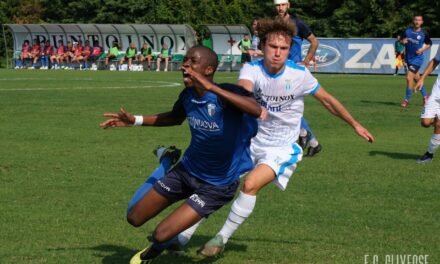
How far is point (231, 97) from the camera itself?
5.62 meters

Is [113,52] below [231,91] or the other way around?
below

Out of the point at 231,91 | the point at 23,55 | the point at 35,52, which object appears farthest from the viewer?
the point at 23,55

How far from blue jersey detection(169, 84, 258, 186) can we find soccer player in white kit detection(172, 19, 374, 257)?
1.23 ft

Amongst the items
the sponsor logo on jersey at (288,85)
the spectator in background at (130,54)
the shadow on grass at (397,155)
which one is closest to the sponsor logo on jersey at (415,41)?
the shadow on grass at (397,155)

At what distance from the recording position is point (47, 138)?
1400cm

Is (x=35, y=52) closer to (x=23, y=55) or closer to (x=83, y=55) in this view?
(x=23, y=55)

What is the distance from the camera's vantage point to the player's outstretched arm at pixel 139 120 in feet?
20.7

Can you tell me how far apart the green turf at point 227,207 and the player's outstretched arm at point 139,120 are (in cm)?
106

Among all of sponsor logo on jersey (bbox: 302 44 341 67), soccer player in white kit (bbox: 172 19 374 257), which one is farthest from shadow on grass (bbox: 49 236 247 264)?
sponsor logo on jersey (bbox: 302 44 341 67)

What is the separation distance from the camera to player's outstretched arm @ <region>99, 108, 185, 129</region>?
631cm

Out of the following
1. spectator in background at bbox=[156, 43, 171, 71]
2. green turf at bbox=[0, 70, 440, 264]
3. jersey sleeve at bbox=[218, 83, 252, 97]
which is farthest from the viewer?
spectator in background at bbox=[156, 43, 171, 71]

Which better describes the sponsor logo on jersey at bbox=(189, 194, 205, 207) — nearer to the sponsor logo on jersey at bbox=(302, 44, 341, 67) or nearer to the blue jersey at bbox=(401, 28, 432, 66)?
the blue jersey at bbox=(401, 28, 432, 66)

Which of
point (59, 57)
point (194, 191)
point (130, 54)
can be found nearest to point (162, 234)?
point (194, 191)

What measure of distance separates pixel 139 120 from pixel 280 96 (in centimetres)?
132
